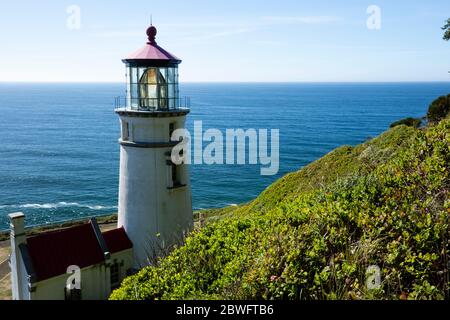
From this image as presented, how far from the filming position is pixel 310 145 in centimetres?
7481

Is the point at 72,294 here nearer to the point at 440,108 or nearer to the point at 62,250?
the point at 62,250

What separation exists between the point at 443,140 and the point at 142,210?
38.2 ft

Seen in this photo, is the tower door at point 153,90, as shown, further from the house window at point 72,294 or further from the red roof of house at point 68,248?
the house window at point 72,294

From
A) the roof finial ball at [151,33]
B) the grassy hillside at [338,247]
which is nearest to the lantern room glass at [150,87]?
the roof finial ball at [151,33]

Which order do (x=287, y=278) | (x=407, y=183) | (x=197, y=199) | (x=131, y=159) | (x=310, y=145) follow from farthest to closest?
(x=310, y=145), (x=197, y=199), (x=131, y=159), (x=407, y=183), (x=287, y=278)

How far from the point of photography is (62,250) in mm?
15930

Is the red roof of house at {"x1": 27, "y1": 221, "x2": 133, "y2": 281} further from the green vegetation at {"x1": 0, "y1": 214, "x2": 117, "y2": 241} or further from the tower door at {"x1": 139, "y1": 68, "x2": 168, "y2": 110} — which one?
the green vegetation at {"x1": 0, "y1": 214, "x2": 117, "y2": 241}

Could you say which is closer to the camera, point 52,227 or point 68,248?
point 68,248

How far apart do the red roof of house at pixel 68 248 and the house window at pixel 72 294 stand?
2.68 ft

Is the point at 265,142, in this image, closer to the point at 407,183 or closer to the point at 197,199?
the point at 197,199

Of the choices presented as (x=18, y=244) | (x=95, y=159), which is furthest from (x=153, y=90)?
(x=95, y=159)

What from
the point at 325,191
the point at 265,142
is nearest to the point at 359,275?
the point at 325,191

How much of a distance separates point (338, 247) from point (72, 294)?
1209 cm

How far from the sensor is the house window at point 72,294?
51.7 ft
